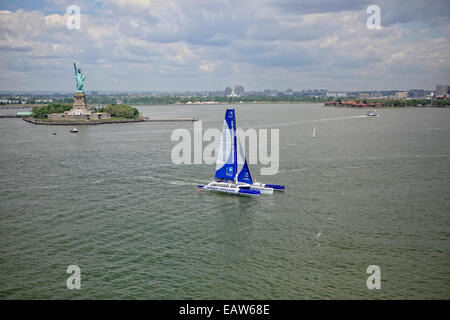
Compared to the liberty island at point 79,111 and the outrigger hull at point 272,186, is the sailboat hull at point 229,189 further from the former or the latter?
the liberty island at point 79,111

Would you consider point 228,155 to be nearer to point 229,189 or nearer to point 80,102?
point 229,189

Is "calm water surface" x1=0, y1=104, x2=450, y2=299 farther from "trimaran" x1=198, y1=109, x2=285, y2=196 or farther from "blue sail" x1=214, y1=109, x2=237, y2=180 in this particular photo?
"blue sail" x1=214, y1=109, x2=237, y2=180

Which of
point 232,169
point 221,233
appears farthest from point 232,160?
point 221,233

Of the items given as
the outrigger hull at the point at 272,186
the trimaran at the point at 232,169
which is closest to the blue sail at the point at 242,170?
the trimaran at the point at 232,169

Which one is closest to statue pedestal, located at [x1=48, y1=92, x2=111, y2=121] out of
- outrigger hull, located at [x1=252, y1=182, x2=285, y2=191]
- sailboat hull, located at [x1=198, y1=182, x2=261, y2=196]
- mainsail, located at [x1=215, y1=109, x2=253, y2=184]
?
mainsail, located at [x1=215, y1=109, x2=253, y2=184]

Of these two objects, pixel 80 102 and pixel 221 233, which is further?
pixel 80 102

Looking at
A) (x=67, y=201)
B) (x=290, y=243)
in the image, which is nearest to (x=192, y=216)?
(x=290, y=243)

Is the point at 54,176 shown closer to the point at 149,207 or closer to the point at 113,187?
the point at 113,187
